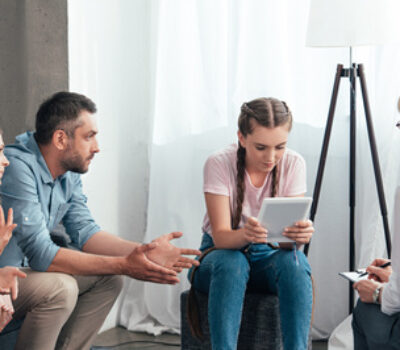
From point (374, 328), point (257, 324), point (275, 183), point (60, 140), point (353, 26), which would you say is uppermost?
point (353, 26)

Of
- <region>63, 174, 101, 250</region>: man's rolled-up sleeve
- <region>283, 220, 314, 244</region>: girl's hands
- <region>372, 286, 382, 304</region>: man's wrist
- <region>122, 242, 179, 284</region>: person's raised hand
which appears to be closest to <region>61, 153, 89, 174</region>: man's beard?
<region>63, 174, 101, 250</region>: man's rolled-up sleeve

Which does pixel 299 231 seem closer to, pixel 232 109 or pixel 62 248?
pixel 62 248

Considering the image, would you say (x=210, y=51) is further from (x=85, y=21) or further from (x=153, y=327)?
(x=153, y=327)

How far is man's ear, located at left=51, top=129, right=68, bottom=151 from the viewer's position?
2057 millimetres

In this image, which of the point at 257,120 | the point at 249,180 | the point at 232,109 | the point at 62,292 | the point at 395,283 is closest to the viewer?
the point at 395,283

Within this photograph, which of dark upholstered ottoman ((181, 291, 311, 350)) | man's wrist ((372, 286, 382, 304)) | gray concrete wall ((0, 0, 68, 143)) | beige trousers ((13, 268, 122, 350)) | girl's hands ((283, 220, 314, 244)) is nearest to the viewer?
man's wrist ((372, 286, 382, 304))

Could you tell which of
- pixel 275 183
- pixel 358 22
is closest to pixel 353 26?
pixel 358 22

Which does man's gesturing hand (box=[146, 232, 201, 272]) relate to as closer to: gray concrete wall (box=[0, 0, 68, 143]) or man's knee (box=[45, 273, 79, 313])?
man's knee (box=[45, 273, 79, 313])

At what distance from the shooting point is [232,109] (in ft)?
9.39

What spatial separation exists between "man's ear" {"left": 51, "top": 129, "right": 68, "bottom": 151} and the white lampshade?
3.45 feet

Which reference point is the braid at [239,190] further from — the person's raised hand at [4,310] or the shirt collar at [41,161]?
the person's raised hand at [4,310]

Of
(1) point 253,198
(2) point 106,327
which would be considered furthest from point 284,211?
(2) point 106,327

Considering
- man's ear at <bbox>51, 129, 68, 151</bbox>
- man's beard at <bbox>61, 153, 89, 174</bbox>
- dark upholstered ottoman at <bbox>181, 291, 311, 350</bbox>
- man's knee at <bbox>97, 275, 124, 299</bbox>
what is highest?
man's ear at <bbox>51, 129, 68, 151</bbox>

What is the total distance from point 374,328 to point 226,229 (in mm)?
718
